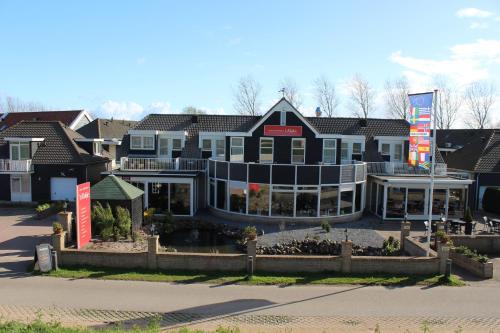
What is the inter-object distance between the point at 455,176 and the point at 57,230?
24154 mm

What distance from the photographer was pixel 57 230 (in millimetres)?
15055

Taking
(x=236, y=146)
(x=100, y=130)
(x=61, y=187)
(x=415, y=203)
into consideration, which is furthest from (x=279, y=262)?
(x=100, y=130)

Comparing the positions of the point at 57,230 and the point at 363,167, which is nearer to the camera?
the point at 57,230

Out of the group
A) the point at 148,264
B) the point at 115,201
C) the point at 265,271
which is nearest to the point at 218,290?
the point at 265,271

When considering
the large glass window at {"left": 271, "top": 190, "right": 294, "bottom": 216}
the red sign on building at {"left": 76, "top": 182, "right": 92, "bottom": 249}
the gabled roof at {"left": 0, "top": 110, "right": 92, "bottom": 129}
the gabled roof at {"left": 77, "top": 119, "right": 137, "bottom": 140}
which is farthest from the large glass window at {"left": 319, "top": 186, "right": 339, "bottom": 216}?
the gabled roof at {"left": 0, "top": 110, "right": 92, "bottom": 129}

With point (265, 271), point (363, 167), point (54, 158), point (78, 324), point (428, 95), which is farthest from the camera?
point (54, 158)

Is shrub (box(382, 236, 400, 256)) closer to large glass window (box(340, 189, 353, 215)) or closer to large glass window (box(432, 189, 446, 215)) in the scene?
large glass window (box(340, 189, 353, 215))

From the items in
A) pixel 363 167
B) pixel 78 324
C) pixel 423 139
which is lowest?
pixel 78 324

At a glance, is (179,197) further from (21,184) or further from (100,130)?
(100,130)

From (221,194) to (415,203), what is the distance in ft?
38.8

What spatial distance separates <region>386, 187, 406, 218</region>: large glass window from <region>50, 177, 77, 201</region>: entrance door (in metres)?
20.1

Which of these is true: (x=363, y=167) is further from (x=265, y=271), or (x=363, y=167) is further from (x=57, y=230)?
(x=57, y=230)

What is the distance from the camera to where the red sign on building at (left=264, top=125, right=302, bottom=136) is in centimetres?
2614

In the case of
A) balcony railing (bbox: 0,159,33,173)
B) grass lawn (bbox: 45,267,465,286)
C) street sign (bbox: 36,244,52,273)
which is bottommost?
grass lawn (bbox: 45,267,465,286)
